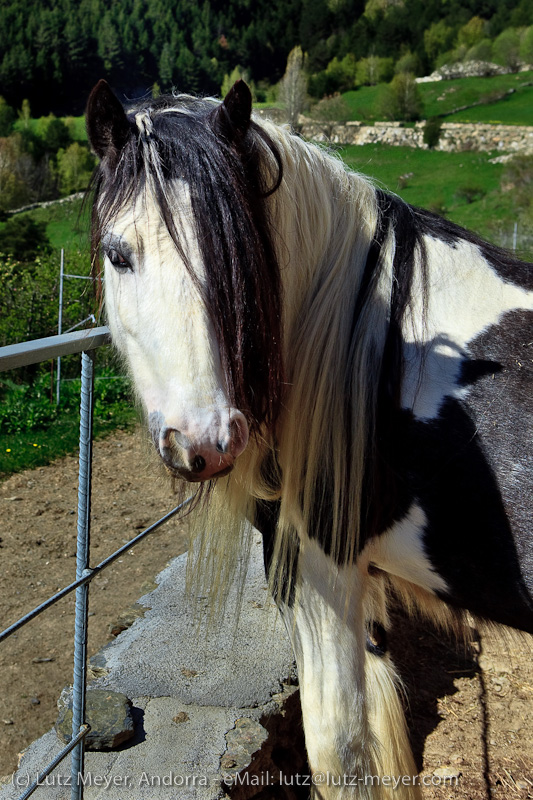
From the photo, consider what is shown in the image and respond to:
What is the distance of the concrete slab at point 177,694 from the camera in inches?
66.2

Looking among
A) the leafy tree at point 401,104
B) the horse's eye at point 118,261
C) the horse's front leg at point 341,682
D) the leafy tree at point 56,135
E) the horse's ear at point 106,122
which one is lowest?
the leafy tree at point 56,135

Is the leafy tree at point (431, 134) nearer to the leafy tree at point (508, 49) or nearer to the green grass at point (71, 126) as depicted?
the leafy tree at point (508, 49)

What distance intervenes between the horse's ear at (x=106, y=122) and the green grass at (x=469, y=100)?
41007 mm

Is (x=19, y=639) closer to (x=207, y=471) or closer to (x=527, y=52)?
(x=207, y=471)

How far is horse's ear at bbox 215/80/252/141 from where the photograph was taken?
3.92 ft

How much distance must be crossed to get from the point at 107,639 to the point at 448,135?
131ft

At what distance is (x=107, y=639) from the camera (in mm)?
2691

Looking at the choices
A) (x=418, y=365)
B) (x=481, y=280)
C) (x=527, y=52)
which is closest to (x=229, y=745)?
(x=418, y=365)

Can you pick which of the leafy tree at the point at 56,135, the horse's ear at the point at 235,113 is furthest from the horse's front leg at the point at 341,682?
the leafy tree at the point at 56,135

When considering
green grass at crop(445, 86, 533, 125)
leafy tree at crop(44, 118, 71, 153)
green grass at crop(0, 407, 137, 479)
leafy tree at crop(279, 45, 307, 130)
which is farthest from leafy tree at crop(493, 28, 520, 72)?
green grass at crop(0, 407, 137, 479)

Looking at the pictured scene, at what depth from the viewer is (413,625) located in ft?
9.87

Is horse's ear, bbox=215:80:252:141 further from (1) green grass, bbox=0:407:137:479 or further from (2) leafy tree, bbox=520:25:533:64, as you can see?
(2) leafy tree, bbox=520:25:533:64

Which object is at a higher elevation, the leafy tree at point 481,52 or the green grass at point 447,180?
the leafy tree at point 481,52

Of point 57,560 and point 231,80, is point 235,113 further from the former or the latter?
point 231,80
